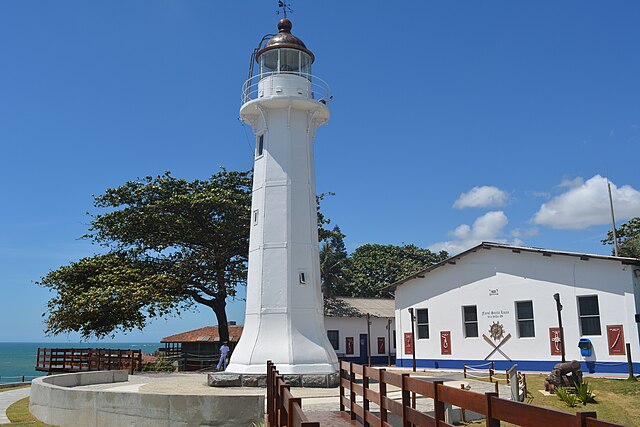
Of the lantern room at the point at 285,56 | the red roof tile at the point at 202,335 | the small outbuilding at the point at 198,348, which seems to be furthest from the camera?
the red roof tile at the point at 202,335

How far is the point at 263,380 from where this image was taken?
17500 mm

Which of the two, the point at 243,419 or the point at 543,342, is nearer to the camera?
the point at 243,419

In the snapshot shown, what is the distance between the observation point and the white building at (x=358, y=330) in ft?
106

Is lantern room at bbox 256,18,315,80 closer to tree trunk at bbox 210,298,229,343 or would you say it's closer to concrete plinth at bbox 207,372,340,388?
concrete plinth at bbox 207,372,340,388

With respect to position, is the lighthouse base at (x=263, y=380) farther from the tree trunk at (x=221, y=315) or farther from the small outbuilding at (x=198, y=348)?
the tree trunk at (x=221, y=315)

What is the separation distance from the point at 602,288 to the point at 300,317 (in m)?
10.4

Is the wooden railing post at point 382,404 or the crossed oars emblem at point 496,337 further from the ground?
the crossed oars emblem at point 496,337

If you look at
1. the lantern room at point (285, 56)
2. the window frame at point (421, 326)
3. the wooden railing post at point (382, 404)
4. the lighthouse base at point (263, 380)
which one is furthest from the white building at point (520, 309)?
the wooden railing post at point (382, 404)

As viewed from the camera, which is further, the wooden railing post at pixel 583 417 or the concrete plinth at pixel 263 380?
the concrete plinth at pixel 263 380

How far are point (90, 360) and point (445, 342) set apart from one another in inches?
632

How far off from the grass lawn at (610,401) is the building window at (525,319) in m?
4.03

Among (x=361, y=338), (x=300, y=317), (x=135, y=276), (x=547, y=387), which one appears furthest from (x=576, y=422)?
(x=361, y=338)

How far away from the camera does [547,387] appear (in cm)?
1590

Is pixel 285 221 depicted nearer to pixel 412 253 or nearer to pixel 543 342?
pixel 543 342
